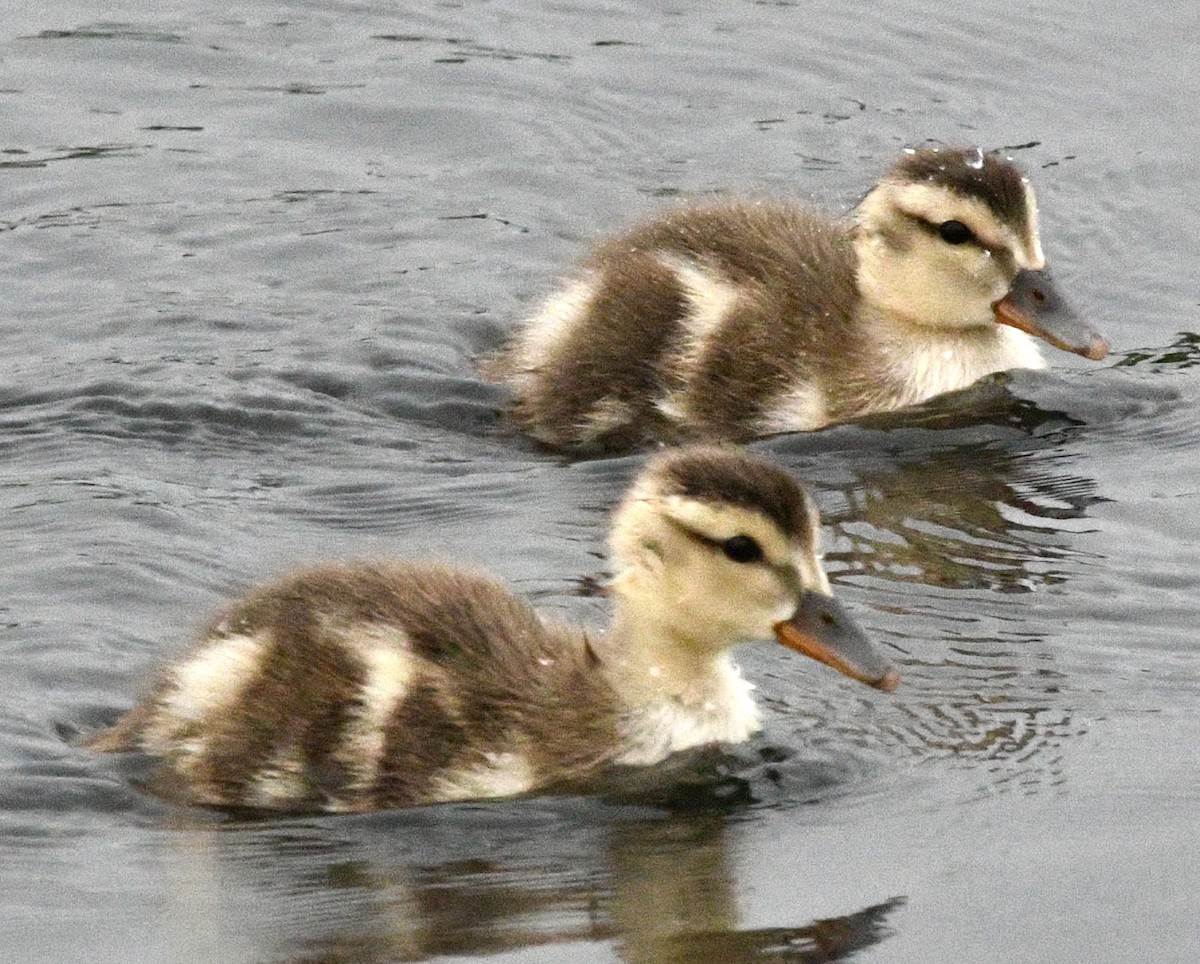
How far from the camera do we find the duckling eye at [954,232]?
7.25 m

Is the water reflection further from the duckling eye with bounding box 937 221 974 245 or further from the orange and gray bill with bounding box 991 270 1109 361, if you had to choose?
the duckling eye with bounding box 937 221 974 245

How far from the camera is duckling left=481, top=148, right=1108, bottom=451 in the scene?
7.04 meters

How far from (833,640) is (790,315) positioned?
2.07 m

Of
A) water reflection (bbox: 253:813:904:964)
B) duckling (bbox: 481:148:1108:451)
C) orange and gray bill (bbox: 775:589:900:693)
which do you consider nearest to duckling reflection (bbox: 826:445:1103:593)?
duckling (bbox: 481:148:1108:451)

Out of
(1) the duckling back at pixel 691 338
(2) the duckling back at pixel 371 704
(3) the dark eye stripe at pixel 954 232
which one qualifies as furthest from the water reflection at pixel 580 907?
(3) the dark eye stripe at pixel 954 232

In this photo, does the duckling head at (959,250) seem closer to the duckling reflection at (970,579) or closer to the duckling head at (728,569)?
the duckling reflection at (970,579)

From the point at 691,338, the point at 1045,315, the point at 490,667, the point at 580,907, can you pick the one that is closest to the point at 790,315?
the point at 691,338

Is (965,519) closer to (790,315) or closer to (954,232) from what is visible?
(790,315)

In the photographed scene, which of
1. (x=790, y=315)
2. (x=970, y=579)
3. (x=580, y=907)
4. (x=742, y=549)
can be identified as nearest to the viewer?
(x=580, y=907)

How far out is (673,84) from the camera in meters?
9.84

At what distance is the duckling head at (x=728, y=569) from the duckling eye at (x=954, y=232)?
217 centimetres

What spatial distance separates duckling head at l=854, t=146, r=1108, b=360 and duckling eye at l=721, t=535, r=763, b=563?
2.28 meters

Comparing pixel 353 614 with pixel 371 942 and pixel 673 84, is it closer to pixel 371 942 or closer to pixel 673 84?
pixel 371 942

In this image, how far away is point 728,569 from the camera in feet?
16.9
